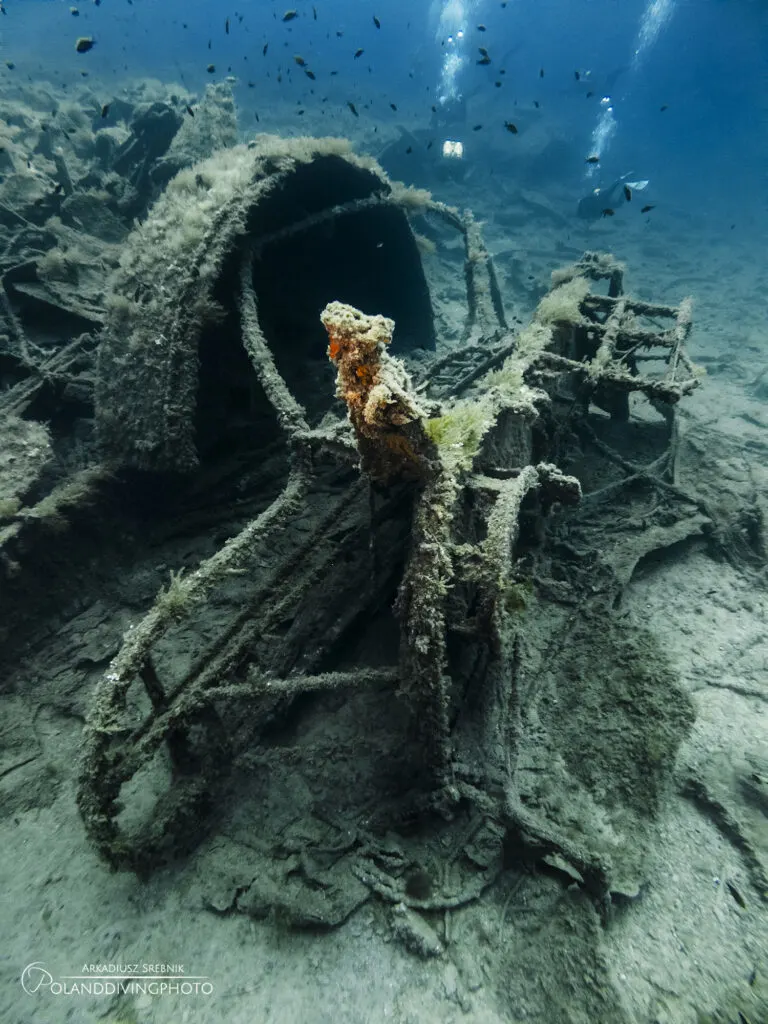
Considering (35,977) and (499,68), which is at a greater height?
(499,68)

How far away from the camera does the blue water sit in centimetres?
3344

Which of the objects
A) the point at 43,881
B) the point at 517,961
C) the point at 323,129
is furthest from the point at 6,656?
the point at 323,129

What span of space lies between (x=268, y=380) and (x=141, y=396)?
1202 mm

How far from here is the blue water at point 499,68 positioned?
33.4 metres

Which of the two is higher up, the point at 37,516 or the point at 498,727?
the point at 37,516

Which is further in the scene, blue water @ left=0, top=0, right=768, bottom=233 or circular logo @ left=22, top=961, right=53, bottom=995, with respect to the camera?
blue water @ left=0, top=0, right=768, bottom=233

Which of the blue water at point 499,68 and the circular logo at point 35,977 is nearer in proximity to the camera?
the circular logo at point 35,977

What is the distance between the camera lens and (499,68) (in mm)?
52375

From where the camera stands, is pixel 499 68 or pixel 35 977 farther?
pixel 499 68

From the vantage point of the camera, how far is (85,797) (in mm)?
2406

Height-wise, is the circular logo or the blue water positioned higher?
the blue water

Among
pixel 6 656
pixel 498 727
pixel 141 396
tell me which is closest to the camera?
pixel 498 727

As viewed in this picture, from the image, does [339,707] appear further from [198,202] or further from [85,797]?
[198,202]

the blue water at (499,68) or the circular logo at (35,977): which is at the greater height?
the blue water at (499,68)
